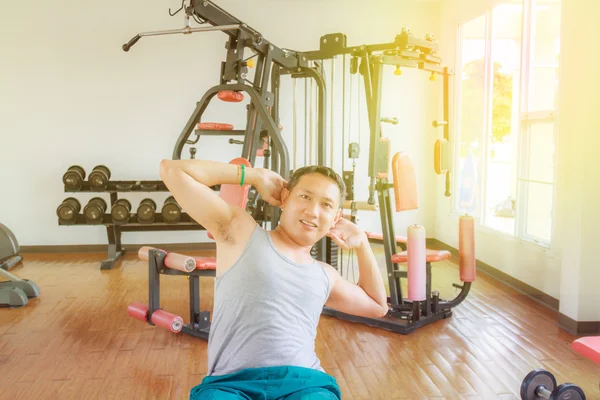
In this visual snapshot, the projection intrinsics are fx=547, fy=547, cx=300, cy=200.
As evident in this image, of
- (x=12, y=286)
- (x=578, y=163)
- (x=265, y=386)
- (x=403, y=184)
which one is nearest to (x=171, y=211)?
(x=12, y=286)

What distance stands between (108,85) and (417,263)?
143 inches

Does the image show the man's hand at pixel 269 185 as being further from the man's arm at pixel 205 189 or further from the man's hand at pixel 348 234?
the man's hand at pixel 348 234

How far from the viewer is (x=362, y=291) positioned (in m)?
1.57

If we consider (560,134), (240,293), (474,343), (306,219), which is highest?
(560,134)

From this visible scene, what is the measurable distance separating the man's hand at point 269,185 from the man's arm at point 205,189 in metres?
0.02

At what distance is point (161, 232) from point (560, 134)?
3704 millimetres

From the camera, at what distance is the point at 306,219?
139cm

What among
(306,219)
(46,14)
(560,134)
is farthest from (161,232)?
(306,219)

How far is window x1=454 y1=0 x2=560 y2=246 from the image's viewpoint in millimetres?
3855

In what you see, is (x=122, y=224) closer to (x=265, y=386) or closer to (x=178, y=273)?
(x=178, y=273)

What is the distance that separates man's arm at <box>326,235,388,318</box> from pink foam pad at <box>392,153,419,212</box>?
1.55 metres

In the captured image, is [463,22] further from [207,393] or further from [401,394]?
[207,393]

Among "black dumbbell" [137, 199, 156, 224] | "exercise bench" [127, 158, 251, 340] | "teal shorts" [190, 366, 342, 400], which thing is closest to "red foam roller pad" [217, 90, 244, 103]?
"exercise bench" [127, 158, 251, 340]

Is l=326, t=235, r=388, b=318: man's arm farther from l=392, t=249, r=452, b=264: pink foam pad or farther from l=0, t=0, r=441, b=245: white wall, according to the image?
l=0, t=0, r=441, b=245: white wall
